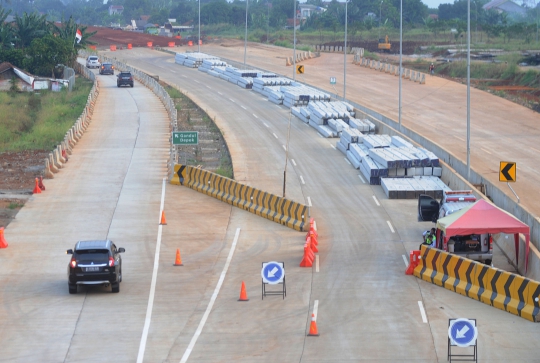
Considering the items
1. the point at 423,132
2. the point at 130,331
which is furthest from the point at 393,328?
the point at 423,132

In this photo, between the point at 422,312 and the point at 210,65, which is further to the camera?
the point at 210,65

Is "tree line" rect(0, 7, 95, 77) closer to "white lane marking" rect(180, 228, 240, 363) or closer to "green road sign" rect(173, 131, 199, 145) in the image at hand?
"green road sign" rect(173, 131, 199, 145)

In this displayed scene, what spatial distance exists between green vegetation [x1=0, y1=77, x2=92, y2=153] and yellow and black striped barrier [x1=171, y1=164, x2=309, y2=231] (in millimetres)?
15406

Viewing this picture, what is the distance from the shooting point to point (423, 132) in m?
59.4

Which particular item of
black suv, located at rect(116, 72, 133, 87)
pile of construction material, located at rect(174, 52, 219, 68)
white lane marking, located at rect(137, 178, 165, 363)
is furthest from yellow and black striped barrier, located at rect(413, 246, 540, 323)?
pile of construction material, located at rect(174, 52, 219, 68)

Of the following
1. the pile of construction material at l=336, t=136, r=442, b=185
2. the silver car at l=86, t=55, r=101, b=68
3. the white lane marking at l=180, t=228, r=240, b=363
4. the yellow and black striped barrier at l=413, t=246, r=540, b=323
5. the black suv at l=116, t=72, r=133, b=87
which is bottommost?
the white lane marking at l=180, t=228, r=240, b=363

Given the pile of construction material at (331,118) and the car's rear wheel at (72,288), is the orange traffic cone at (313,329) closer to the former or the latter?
the car's rear wheel at (72,288)

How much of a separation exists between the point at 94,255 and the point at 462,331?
1063 centimetres

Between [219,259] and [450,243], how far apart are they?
7.44 m

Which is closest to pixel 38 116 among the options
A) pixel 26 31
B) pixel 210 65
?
pixel 210 65

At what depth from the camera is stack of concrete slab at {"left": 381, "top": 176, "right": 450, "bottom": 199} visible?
129ft

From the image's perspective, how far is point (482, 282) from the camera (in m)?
24.9

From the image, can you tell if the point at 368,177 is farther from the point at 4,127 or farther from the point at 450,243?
the point at 4,127

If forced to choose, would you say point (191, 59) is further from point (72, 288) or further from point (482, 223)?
point (72, 288)
